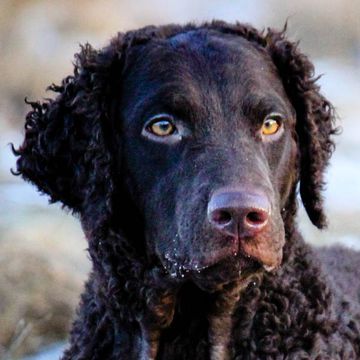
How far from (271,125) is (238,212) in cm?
62

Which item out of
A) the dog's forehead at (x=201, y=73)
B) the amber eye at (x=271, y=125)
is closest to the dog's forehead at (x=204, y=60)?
the dog's forehead at (x=201, y=73)

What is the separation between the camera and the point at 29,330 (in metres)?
7.25

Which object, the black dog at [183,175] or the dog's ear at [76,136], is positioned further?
the dog's ear at [76,136]

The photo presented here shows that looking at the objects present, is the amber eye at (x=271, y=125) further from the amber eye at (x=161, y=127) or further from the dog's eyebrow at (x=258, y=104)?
the amber eye at (x=161, y=127)

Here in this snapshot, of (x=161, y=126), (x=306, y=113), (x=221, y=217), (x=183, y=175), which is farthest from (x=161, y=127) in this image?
(x=306, y=113)

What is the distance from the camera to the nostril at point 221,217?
402 cm

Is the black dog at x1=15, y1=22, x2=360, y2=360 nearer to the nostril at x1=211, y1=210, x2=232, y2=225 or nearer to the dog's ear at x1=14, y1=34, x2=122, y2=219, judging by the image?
the dog's ear at x1=14, y1=34, x2=122, y2=219

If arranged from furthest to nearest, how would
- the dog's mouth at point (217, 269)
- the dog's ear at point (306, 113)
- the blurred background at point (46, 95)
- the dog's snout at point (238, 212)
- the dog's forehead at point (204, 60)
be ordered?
1. the blurred background at point (46, 95)
2. the dog's ear at point (306, 113)
3. the dog's forehead at point (204, 60)
4. the dog's mouth at point (217, 269)
5. the dog's snout at point (238, 212)

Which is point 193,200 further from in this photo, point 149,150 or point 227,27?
point 227,27

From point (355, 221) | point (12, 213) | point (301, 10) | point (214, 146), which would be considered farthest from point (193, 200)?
point (301, 10)

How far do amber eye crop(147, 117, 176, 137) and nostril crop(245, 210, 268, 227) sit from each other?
0.56 metres

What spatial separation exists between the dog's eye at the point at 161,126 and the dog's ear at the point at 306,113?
611 millimetres

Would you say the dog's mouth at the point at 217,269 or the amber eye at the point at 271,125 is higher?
the amber eye at the point at 271,125

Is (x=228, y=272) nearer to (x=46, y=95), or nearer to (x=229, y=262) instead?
(x=229, y=262)
